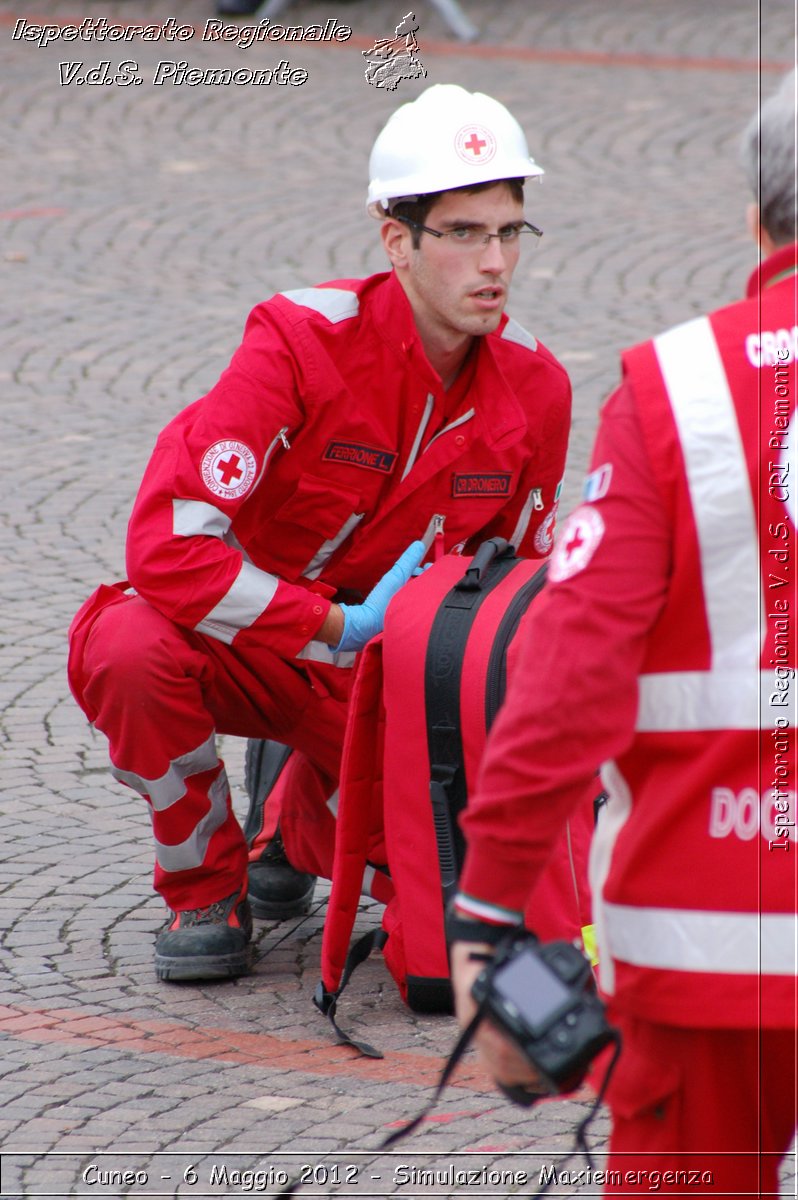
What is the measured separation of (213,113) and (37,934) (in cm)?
868

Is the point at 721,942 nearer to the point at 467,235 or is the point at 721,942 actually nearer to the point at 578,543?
the point at 578,543

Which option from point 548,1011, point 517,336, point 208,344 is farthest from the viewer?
point 208,344

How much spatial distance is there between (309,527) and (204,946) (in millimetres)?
917

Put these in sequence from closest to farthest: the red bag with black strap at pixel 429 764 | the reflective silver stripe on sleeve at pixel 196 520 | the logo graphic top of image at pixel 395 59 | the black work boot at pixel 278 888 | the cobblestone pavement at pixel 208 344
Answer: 1. the cobblestone pavement at pixel 208 344
2. the red bag with black strap at pixel 429 764
3. the reflective silver stripe on sleeve at pixel 196 520
4. the black work boot at pixel 278 888
5. the logo graphic top of image at pixel 395 59

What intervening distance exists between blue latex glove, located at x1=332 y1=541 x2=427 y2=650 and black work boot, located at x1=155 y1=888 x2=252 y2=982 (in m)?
0.66

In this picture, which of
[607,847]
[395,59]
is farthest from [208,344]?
[607,847]

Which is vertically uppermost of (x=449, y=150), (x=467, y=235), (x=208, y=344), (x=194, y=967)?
(x=208, y=344)

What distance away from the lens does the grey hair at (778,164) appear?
204cm

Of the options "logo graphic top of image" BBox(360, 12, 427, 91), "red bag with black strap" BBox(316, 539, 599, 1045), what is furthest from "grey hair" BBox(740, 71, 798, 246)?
"logo graphic top of image" BBox(360, 12, 427, 91)

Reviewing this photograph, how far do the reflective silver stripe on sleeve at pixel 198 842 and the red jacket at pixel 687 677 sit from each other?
1.96m

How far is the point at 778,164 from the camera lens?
2.05 meters

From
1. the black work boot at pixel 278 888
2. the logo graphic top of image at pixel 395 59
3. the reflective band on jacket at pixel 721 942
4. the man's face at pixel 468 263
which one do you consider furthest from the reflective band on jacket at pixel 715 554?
the logo graphic top of image at pixel 395 59

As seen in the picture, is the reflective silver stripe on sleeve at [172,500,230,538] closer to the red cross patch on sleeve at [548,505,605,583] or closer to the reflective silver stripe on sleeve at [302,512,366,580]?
the reflective silver stripe on sleeve at [302,512,366,580]

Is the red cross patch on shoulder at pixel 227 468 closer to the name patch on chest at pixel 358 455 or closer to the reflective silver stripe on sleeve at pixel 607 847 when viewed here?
the name patch on chest at pixel 358 455
